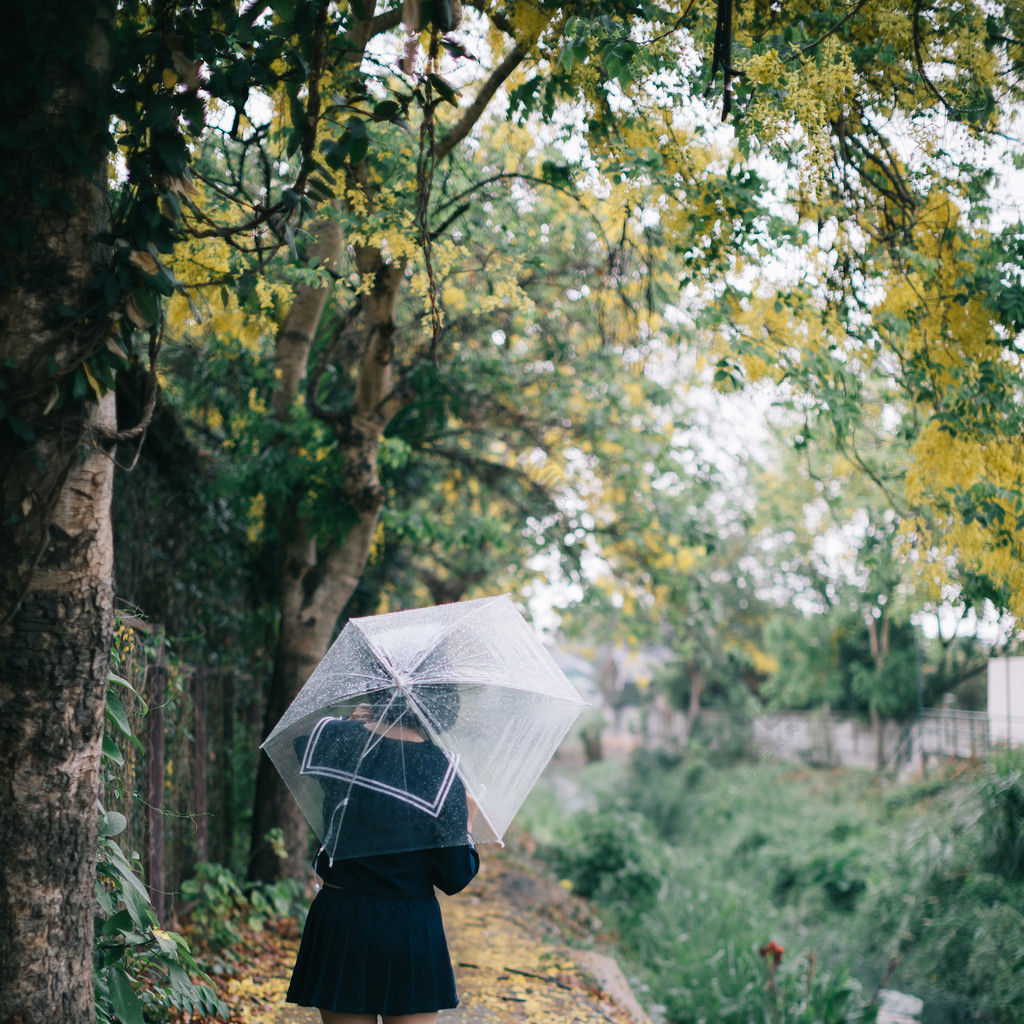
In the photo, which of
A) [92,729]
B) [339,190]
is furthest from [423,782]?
[339,190]

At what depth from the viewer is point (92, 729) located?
2.62 m

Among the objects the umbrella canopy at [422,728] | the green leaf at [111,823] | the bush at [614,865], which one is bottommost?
the bush at [614,865]

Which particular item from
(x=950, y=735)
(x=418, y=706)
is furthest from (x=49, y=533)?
(x=950, y=735)

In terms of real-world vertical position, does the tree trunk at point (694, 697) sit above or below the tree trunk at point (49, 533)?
below

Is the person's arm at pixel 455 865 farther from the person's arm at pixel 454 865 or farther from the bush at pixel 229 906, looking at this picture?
the bush at pixel 229 906

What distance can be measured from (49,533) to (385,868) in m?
1.47

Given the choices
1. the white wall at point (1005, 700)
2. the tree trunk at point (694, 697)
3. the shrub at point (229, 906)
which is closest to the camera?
the shrub at point (229, 906)

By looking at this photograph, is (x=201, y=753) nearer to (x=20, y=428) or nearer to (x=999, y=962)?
(x=20, y=428)

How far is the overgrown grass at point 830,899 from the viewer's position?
749 cm

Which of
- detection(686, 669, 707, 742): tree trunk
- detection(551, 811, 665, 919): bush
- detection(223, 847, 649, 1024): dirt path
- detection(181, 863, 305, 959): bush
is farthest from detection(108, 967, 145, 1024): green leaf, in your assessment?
detection(686, 669, 707, 742): tree trunk

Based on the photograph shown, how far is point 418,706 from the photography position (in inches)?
119

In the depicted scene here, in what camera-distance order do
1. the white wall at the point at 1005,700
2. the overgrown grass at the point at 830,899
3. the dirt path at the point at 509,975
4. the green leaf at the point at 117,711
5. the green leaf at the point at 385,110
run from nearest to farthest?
the green leaf at the point at 117,711 < the green leaf at the point at 385,110 < the dirt path at the point at 509,975 < the overgrown grass at the point at 830,899 < the white wall at the point at 1005,700

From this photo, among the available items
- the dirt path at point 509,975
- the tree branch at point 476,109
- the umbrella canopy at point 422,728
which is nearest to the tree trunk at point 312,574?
the dirt path at point 509,975

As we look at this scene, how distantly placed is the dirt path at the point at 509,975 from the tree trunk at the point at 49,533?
247cm
